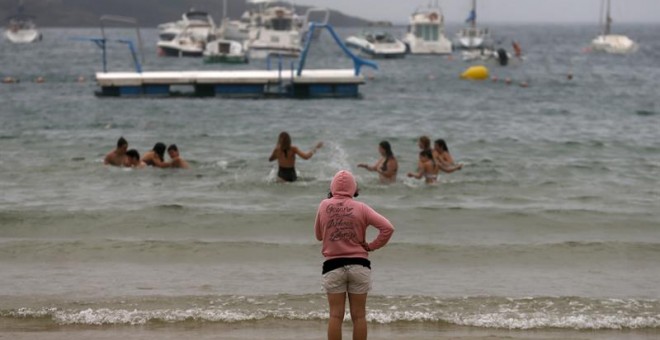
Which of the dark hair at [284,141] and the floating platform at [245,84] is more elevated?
the dark hair at [284,141]

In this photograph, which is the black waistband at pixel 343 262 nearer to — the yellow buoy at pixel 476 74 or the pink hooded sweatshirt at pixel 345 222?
the pink hooded sweatshirt at pixel 345 222

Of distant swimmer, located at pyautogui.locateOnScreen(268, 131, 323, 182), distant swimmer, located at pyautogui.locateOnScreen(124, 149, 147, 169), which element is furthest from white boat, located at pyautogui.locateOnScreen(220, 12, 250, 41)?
distant swimmer, located at pyautogui.locateOnScreen(268, 131, 323, 182)

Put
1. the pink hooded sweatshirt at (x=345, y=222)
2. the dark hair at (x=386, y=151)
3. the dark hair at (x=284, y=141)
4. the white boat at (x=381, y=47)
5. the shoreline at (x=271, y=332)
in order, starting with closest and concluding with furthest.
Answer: the pink hooded sweatshirt at (x=345, y=222) → the shoreline at (x=271, y=332) → the dark hair at (x=386, y=151) → the dark hair at (x=284, y=141) → the white boat at (x=381, y=47)

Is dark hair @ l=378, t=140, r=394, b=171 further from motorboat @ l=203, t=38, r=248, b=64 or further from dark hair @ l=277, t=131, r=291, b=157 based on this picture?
motorboat @ l=203, t=38, r=248, b=64

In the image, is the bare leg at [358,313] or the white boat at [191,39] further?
the white boat at [191,39]

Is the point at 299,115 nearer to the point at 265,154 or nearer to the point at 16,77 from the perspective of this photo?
the point at 265,154

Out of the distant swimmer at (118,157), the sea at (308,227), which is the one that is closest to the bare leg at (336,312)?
the sea at (308,227)

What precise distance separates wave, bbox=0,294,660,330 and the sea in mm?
30

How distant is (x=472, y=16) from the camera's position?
92.9m

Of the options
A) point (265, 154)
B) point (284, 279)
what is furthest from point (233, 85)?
point (284, 279)

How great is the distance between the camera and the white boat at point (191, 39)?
90.8 meters

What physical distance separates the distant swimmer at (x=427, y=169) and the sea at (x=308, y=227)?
15 cm

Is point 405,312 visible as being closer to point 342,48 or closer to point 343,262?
point 343,262

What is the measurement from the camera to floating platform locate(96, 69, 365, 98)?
39.4 m
